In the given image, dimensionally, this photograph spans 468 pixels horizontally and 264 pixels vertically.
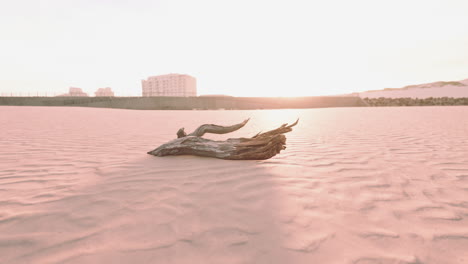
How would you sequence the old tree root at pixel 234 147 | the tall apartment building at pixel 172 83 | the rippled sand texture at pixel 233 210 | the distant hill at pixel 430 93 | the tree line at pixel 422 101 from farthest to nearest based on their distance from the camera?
the tall apartment building at pixel 172 83
the distant hill at pixel 430 93
the tree line at pixel 422 101
the old tree root at pixel 234 147
the rippled sand texture at pixel 233 210

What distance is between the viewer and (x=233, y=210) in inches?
84.8

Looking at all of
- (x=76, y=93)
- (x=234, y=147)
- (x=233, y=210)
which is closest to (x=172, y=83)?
(x=76, y=93)

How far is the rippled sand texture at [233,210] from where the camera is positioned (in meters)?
1.60

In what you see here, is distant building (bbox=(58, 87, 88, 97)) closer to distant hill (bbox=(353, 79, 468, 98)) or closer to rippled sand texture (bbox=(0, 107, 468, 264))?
rippled sand texture (bbox=(0, 107, 468, 264))

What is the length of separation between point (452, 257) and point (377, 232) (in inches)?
17.1

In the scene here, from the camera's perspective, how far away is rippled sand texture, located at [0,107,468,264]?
1.60 metres

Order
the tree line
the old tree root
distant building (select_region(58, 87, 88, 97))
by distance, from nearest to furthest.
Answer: the old tree root → the tree line → distant building (select_region(58, 87, 88, 97))

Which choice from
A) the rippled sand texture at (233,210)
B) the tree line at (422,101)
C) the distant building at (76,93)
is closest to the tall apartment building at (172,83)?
the distant building at (76,93)

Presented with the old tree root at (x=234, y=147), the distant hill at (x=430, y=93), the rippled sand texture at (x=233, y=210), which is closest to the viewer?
the rippled sand texture at (x=233, y=210)

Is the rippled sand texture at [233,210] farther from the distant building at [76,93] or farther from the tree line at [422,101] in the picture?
the distant building at [76,93]

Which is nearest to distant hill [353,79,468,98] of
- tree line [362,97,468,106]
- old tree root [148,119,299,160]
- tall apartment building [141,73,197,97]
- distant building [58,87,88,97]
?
tree line [362,97,468,106]

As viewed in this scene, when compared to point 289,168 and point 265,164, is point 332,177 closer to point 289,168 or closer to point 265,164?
point 289,168

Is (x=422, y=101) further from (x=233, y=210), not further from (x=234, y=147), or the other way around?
(x=233, y=210)

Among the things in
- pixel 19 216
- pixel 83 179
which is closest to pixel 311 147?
pixel 83 179
